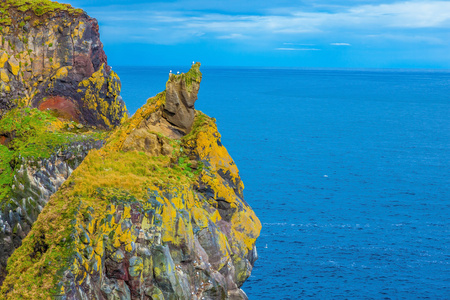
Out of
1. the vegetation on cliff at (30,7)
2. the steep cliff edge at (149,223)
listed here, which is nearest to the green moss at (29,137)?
the vegetation on cliff at (30,7)

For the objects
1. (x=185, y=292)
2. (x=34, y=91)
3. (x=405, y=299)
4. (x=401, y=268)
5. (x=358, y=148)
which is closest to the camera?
(x=185, y=292)

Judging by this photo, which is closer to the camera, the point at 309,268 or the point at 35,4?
the point at 309,268

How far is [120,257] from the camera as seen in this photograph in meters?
32.5

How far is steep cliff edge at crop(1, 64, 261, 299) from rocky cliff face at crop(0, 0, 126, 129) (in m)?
55.0

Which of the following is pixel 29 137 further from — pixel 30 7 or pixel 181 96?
pixel 181 96

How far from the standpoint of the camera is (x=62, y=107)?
95750 millimetres

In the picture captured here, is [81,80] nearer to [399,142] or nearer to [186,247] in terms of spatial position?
[186,247]

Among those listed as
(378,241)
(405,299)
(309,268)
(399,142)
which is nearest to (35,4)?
(309,268)

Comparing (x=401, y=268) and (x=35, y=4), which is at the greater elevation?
(x=35, y=4)

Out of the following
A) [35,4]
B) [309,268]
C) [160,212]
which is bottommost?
[309,268]

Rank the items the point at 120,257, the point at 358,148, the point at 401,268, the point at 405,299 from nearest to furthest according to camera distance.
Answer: the point at 120,257 < the point at 405,299 < the point at 401,268 < the point at 358,148

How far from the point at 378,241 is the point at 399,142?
89.1 meters

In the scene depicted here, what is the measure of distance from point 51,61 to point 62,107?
364 inches

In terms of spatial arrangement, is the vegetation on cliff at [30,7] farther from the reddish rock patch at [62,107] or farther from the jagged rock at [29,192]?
the jagged rock at [29,192]
